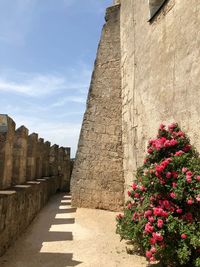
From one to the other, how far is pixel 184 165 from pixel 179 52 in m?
1.77

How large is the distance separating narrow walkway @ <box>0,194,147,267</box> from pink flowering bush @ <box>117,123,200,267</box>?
0.68m

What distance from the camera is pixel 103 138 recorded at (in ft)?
28.7

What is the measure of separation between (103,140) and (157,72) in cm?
346

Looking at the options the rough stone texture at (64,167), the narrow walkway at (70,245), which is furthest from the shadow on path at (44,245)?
the rough stone texture at (64,167)

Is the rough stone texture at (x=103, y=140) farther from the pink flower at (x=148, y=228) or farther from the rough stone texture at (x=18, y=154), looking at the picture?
the pink flower at (x=148, y=228)

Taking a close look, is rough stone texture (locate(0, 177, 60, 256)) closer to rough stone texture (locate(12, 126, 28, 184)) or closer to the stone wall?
the stone wall

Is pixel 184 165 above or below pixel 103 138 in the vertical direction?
below

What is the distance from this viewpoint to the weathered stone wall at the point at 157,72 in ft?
14.6

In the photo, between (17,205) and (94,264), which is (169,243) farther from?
(17,205)

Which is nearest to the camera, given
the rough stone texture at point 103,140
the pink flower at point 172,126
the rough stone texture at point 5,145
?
the pink flower at point 172,126

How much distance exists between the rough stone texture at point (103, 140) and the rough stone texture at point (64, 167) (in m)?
6.14

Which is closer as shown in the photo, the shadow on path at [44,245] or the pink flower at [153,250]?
the pink flower at [153,250]

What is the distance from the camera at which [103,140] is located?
28.7ft

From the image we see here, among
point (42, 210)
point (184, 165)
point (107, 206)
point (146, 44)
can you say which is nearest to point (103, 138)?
point (107, 206)
